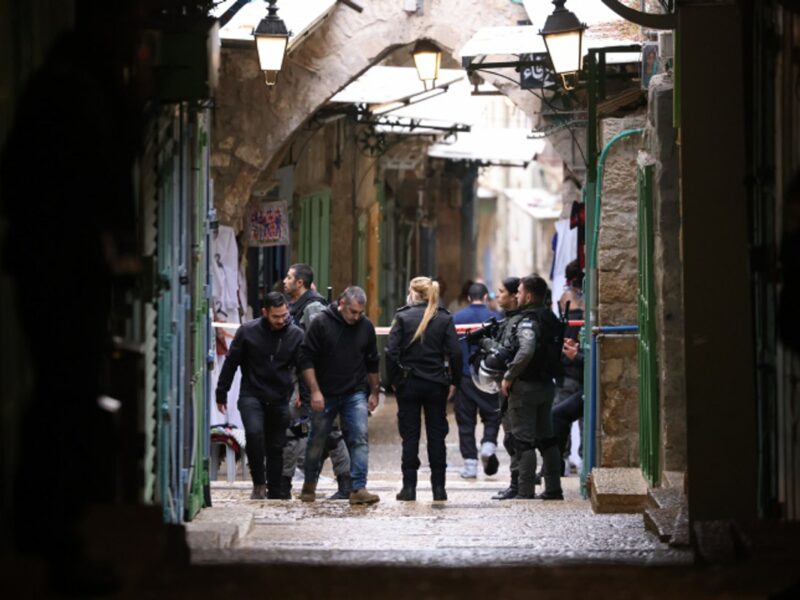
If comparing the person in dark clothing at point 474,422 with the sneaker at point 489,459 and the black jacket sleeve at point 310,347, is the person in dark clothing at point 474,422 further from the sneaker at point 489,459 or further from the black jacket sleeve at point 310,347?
the black jacket sleeve at point 310,347

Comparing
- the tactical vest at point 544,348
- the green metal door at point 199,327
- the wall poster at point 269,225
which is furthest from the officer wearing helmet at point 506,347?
the wall poster at point 269,225

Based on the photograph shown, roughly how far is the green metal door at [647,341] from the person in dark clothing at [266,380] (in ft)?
9.13

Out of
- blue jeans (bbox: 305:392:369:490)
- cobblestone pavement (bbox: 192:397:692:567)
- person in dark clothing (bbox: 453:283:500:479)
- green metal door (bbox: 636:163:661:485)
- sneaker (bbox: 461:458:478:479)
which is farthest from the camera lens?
sneaker (bbox: 461:458:478:479)

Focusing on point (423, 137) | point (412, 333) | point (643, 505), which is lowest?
point (643, 505)

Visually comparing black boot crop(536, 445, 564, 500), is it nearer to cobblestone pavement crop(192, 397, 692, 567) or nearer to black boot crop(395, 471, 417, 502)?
cobblestone pavement crop(192, 397, 692, 567)

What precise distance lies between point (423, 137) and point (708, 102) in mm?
18179

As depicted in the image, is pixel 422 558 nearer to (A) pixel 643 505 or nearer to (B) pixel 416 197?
(A) pixel 643 505

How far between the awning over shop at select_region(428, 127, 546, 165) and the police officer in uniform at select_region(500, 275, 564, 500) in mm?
11554

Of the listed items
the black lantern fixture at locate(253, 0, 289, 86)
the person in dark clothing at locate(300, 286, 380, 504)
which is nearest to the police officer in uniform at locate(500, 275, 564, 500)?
the person in dark clothing at locate(300, 286, 380, 504)

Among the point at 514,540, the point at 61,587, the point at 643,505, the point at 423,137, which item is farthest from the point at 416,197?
the point at 61,587

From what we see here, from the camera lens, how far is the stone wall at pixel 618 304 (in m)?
12.7

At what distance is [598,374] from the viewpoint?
41.8 ft

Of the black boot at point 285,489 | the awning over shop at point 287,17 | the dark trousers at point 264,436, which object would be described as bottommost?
the black boot at point 285,489

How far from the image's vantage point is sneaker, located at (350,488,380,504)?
12555 mm
